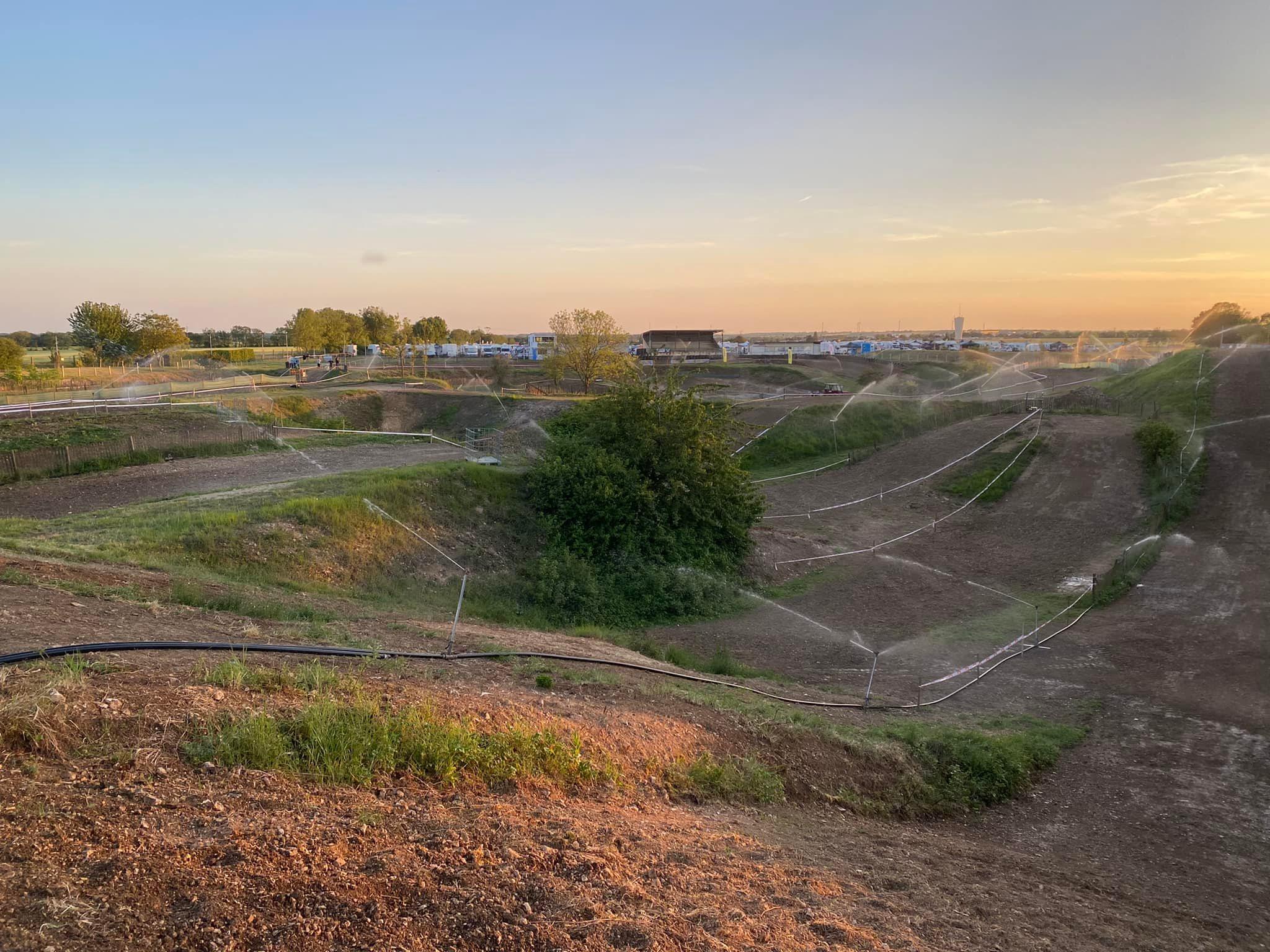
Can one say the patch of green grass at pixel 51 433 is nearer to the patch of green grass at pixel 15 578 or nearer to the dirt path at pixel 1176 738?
the patch of green grass at pixel 15 578

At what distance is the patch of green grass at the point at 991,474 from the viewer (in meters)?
32.7

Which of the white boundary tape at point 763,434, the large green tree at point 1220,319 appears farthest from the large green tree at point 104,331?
the large green tree at point 1220,319

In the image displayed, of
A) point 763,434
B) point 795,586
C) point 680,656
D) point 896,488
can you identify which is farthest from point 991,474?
point 680,656

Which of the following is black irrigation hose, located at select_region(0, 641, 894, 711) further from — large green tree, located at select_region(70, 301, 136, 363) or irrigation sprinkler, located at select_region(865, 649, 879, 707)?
large green tree, located at select_region(70, 301, 136, 363)

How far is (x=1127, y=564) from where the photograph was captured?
2231cm

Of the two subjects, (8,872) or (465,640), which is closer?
(8,872)

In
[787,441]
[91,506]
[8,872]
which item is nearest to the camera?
[8,872]

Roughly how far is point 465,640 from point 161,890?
7.82 metres

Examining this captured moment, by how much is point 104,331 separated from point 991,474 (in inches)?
2474

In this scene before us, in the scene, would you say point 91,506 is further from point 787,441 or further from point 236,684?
point 787,441

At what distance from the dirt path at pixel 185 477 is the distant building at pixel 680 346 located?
6159 centimetres

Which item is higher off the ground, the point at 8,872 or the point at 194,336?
the point at 194,336

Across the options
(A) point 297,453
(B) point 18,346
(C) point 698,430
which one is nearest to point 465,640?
(C) point 698,430

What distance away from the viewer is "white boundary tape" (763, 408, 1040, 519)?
1215 inches
